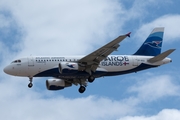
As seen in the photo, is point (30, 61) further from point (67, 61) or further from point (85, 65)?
point (85, 65)

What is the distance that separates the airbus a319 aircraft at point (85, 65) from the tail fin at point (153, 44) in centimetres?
15

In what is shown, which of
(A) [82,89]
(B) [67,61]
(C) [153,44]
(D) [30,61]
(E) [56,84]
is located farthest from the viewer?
(C) [153,44]

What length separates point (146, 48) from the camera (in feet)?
231

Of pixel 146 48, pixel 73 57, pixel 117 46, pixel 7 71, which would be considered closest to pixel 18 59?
pixel 7 71

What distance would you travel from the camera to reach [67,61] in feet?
212

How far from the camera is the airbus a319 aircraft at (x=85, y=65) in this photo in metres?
63.4

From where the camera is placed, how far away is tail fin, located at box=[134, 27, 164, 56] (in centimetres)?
6989

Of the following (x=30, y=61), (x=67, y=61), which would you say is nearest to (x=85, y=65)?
(x=67, y=61)

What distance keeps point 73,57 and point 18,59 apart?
22.2 feet

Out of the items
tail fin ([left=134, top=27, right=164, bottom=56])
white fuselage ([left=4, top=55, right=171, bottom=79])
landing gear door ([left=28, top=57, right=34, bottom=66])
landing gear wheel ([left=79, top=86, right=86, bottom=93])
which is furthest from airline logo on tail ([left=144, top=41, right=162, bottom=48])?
landing gear door ([left=28, top=57, right=34, bottom=66])

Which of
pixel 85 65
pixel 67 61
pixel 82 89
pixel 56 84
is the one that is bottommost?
pixel 82 89

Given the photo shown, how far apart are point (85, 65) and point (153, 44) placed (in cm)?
1235

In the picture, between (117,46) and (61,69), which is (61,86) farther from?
(117,46)

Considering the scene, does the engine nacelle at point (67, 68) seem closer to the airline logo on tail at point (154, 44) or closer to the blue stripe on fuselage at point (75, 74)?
the blue stripe on fuselage at point (75, 74)
